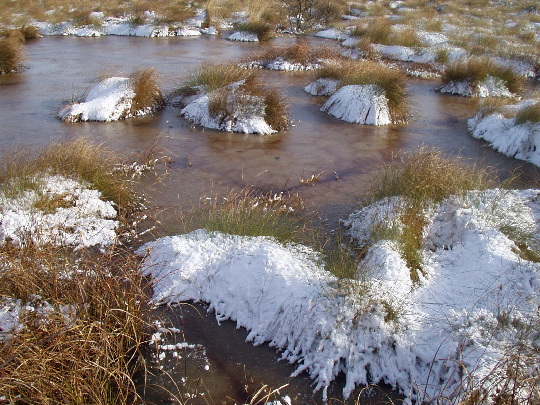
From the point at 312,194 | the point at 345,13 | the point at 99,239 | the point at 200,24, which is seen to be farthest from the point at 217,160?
the point at 345,13

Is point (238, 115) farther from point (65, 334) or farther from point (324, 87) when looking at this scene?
point (65, 334)

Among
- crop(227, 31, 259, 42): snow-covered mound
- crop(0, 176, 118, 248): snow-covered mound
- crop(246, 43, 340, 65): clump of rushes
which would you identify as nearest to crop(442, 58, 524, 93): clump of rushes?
crop(246, 43, 340, 65): clump of rushes

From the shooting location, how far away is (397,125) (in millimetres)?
10680

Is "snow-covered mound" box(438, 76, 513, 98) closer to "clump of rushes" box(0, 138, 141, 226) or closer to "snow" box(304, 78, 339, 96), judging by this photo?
"snow" box(304, 78, 339, 96)

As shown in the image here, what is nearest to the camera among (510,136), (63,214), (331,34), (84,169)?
(63,214)

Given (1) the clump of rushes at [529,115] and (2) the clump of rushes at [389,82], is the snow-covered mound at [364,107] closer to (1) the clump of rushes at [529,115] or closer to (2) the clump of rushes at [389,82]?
(2) the clump of rushes at [389,82]

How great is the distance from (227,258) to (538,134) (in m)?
7.16

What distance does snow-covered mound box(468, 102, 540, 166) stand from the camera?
8836 mm

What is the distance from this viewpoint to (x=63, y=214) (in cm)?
557

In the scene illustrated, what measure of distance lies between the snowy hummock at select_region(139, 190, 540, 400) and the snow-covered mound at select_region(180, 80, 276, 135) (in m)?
4.91

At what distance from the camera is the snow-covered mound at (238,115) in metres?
9.77

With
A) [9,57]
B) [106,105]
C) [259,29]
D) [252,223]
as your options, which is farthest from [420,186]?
[259,29]

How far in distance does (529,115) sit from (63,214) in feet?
27.8

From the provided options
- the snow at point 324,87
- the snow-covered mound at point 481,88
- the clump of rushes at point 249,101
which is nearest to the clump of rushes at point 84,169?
the clump of rushes at point 249,101
